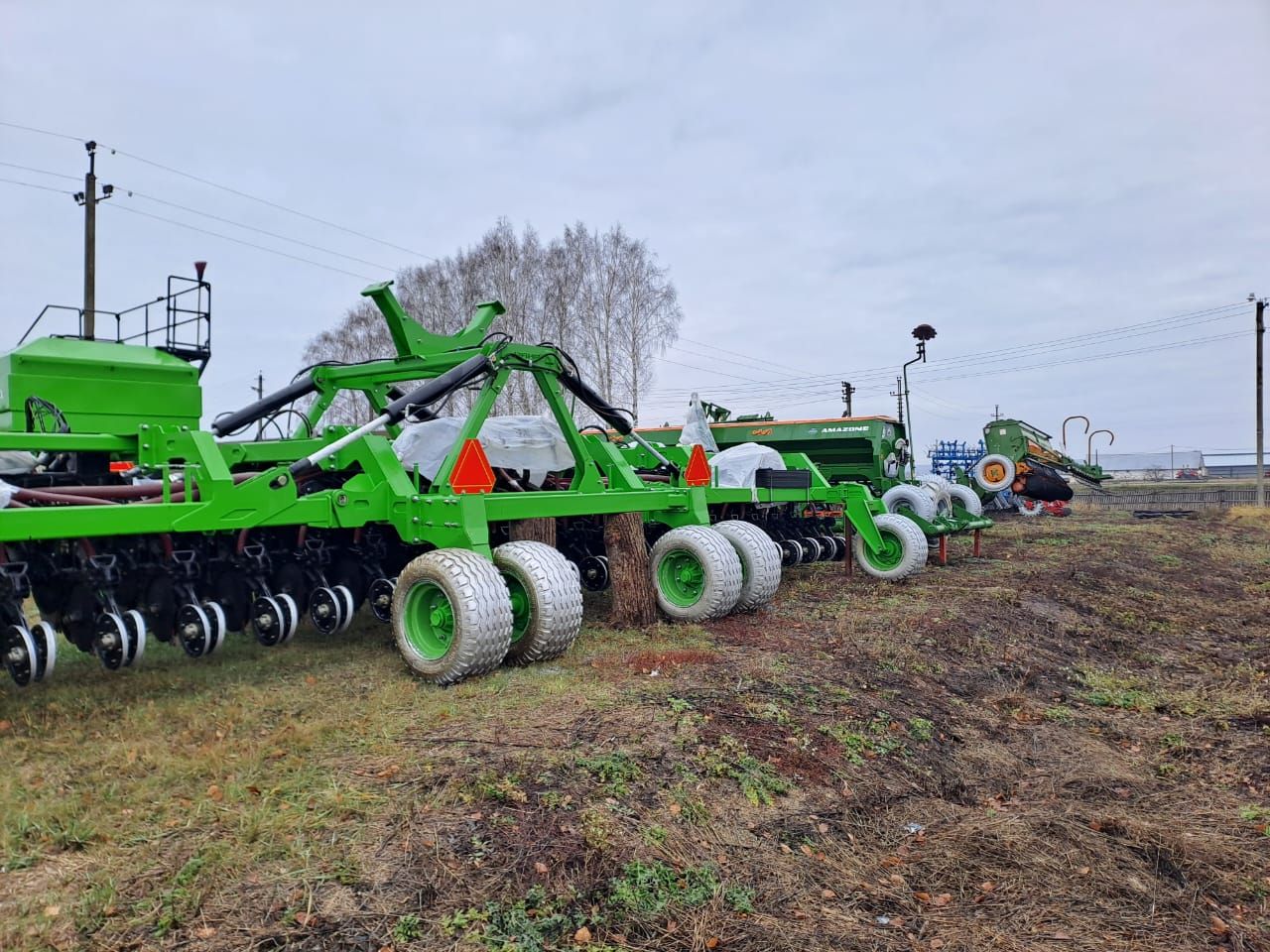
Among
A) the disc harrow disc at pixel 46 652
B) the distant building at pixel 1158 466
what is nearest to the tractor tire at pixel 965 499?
the disc harrow disc at pixel 46 652

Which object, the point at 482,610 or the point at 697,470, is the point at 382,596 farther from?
the point at 697,470

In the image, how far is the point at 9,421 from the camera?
6.40m

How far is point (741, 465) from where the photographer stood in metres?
9.80

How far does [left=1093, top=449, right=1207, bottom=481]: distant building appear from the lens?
56.2 m

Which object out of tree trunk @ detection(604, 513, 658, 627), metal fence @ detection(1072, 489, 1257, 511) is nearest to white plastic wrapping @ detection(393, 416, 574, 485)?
tree trunk @ detection(604, 513, 658, 627)

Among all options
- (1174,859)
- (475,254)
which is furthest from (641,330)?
(1174,859)

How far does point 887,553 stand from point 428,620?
243 inches

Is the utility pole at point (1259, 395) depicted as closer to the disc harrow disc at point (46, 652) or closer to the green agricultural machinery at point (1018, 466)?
the green agricultural machinery at point (1018, 466)

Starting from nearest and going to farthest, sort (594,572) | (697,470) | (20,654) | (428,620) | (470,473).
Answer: (20,654), (428,620), (470,473), (697,470), (594,572)

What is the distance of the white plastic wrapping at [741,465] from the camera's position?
31.8ft

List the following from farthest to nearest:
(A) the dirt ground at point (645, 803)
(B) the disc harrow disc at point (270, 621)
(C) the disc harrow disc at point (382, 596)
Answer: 1. (C) the disc harrow disc at point (382, 596)
2. (B) the disc harrow disc at point (270, 621)
3. (A) the dirt ground at point (645, 803)

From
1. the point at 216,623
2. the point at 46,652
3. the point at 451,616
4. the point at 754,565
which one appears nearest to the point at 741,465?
the point at 754,565

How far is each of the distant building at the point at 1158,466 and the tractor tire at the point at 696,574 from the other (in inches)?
1800

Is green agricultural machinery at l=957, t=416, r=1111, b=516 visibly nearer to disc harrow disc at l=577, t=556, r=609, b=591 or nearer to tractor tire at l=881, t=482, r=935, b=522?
tractor tire at l=881, t=482, r=935, b=522
